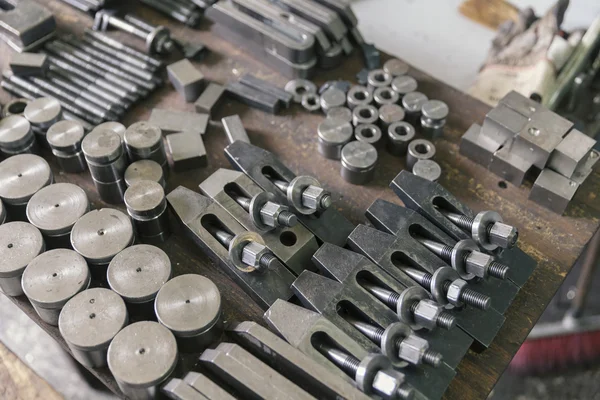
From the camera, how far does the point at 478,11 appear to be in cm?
278

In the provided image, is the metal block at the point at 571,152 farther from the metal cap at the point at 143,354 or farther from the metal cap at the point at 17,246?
the metal cap at the point at 17,246

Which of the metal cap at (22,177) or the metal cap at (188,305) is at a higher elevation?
the metal cap at (188,305)

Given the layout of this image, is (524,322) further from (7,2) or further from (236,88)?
(7,2)

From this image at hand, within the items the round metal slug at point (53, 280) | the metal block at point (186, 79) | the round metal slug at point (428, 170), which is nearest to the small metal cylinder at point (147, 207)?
the round metal slug at point (53, 280)

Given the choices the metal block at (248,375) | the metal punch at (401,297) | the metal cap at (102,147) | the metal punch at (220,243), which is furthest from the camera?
the metal cap at (102,147)

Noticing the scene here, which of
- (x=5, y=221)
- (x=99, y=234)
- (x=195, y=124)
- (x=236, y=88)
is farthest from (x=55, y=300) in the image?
(x=236, y=88)

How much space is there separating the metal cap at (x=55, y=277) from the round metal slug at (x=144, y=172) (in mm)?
278

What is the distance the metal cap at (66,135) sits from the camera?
1.71 metres

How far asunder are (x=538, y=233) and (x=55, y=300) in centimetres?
126

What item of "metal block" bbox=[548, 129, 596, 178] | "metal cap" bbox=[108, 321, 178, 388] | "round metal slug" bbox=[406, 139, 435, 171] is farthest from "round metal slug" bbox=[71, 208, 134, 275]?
"metal block" bbox=[548, 129, 596, 178]

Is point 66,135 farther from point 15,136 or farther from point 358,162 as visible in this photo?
point 358,162

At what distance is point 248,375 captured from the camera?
132 centimetres

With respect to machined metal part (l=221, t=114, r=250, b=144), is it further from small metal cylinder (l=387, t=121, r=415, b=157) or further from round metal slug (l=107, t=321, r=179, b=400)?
round metal slug (l=107, t=321, r=179, b=400)

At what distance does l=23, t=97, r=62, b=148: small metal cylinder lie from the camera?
5.84 feet
